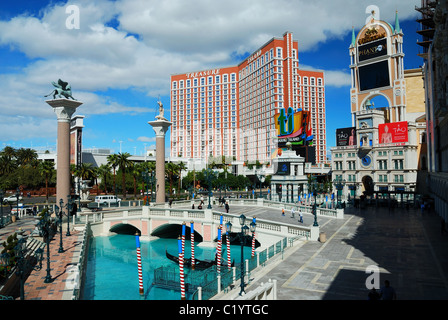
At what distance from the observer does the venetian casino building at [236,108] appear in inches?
5217

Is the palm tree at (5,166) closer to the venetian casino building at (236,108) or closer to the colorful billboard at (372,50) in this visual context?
the venetian casino building at (236,108)

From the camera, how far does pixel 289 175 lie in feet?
235

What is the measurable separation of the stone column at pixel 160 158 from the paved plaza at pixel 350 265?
18.3 metres

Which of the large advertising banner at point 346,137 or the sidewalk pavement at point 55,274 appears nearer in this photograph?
the sidewalk pavement at point 55,274

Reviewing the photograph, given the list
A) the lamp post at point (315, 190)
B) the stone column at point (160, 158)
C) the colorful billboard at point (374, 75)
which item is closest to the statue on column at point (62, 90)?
the stone column at point (160, 158)

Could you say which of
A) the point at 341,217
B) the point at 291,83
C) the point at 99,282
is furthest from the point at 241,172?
the point at 99,282

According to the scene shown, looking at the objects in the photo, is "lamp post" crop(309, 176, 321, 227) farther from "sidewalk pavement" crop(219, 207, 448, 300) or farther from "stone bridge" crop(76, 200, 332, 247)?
"stone bridge" crop(76, 200, 332, 247)

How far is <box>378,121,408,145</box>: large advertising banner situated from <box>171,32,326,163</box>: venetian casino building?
52.7 meters

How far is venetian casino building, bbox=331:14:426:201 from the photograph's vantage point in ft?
244

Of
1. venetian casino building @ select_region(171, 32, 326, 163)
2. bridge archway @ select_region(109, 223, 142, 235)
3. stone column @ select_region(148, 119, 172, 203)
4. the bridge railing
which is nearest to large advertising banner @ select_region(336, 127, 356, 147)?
venetian casino building @ select_region(171, 32, 326, 163)

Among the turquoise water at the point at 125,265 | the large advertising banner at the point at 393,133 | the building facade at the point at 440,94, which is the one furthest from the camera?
the large advertising banner at the point at 393,133

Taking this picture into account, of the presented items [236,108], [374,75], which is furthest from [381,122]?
[236,108]
